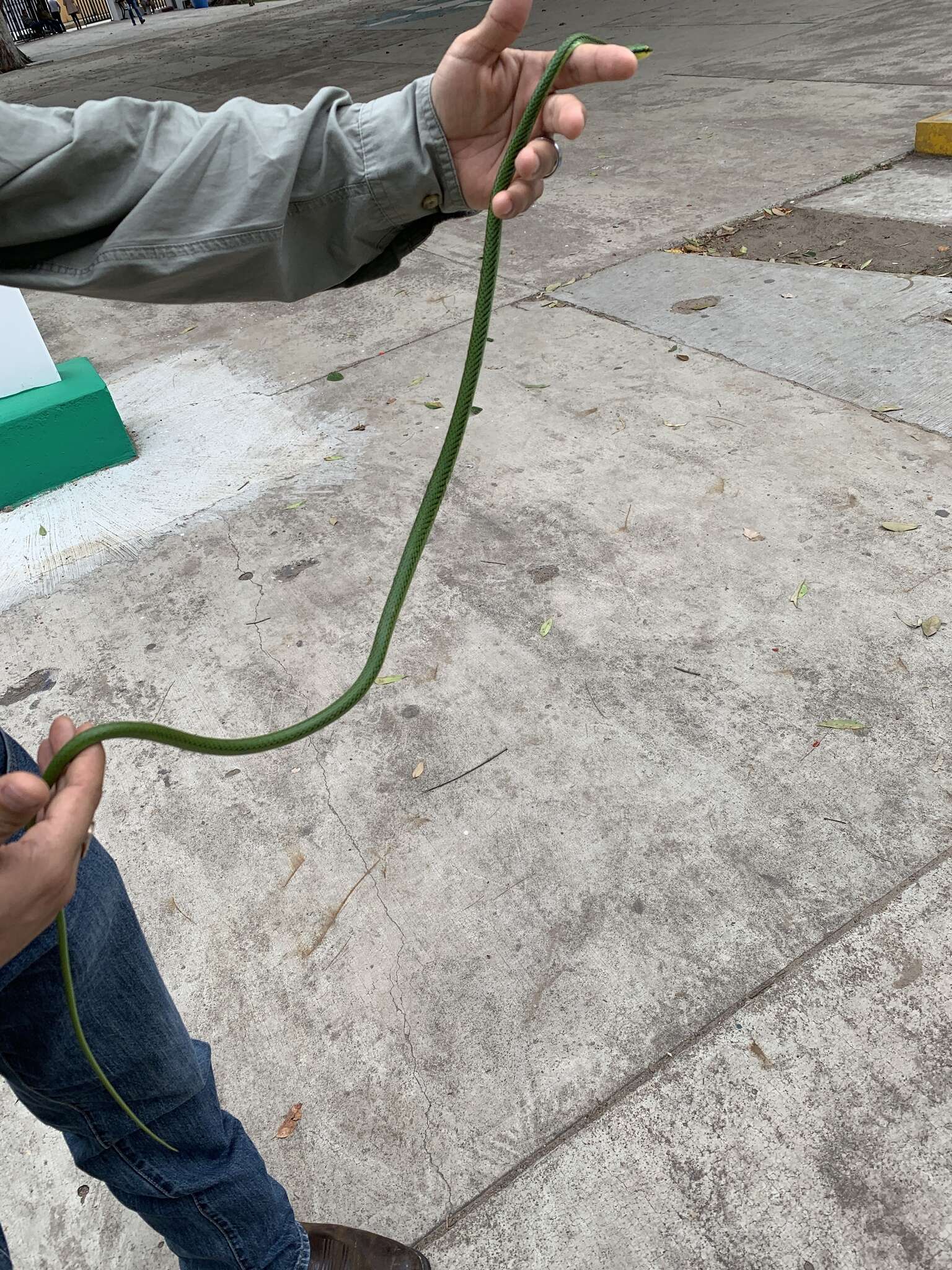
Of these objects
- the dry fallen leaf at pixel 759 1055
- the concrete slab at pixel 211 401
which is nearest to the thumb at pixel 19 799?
the dry fallen leaf at pixel 759 1055

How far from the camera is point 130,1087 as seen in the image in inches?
45.8

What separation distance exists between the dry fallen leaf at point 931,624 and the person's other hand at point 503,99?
1.51 metres

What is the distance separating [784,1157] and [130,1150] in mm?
957

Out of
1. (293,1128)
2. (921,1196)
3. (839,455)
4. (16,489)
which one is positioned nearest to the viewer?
(921,1196)

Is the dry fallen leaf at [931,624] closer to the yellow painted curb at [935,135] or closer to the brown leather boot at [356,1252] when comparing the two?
the brown leather boot at [356,1252]

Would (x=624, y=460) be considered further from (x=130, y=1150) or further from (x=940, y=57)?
(x=940, y=57)

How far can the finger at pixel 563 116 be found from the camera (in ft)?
3.82

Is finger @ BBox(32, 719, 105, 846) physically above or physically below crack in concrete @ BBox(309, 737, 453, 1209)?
above

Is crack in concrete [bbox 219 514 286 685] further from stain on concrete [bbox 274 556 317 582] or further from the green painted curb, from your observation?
the green painted curb

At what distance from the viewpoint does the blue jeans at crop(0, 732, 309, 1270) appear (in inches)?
43.2

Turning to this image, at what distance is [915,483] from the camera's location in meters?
2.82

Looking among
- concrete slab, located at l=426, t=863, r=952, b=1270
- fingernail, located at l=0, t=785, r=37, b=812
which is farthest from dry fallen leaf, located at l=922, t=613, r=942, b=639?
fingernail, located at l=0, t=785, r=37, b=812

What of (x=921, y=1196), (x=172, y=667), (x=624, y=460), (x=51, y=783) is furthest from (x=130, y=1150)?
(x=624, y=460)

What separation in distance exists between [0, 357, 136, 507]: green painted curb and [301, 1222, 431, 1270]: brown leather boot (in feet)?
9.57
